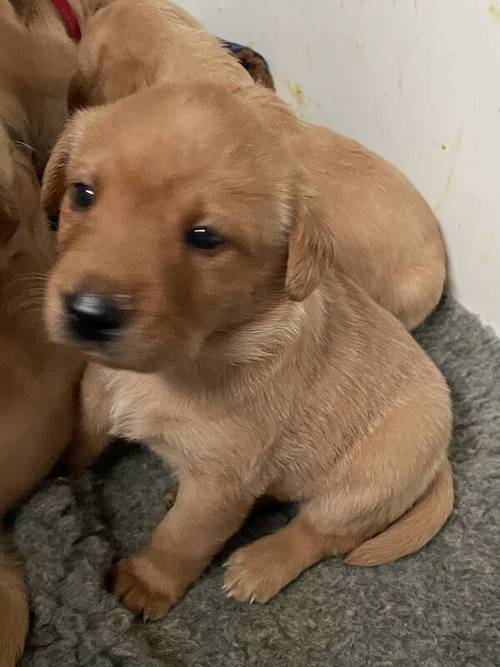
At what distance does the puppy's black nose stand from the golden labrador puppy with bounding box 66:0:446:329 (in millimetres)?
920

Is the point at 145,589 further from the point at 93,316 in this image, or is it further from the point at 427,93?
the point at 427,93

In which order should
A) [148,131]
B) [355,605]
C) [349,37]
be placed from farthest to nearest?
[349,37] < [355,605] < [148,131]

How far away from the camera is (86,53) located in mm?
2023

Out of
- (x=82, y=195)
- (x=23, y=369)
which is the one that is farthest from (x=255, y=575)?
(x=82, y=195)

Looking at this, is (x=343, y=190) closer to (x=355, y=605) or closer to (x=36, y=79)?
(x=36, y=79)

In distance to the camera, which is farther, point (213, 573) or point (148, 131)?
point (213, 573)

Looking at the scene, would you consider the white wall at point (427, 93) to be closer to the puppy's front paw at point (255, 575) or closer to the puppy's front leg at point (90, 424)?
the puppy's front paw at point (255, 575)

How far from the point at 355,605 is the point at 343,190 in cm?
99

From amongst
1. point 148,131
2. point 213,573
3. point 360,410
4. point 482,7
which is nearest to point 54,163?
point 148,131

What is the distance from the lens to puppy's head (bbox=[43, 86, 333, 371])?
115cm

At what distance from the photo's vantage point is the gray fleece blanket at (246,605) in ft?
5.11

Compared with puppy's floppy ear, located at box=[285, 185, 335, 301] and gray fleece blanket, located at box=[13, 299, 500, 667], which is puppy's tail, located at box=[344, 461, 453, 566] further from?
puppy's floppy ear, located at box=[285, 185, 335, 301]

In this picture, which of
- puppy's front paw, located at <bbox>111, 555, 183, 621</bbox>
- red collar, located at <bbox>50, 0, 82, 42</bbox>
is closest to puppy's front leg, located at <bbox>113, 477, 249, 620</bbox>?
puppy's front paw, located at <bbox>111, 555, 183, 621</bbox>

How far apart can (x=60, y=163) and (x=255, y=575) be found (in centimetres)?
88
